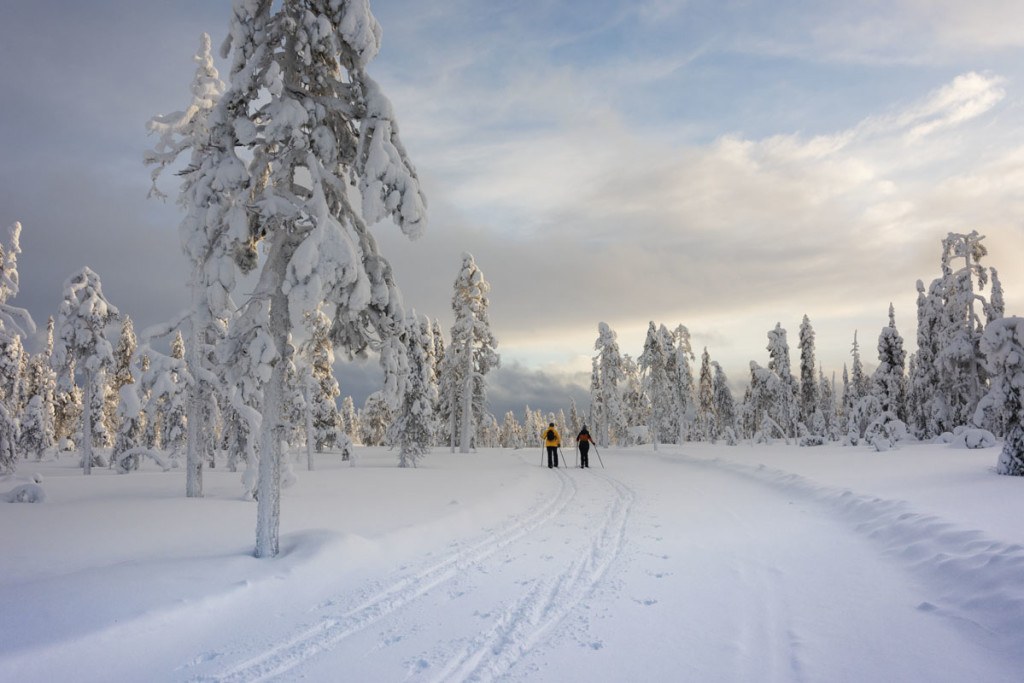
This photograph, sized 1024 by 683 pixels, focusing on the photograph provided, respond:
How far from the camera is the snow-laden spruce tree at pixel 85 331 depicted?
27.4 meters

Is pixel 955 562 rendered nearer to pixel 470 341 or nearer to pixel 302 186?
pixel 302 186

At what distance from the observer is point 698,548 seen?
29.8 feet

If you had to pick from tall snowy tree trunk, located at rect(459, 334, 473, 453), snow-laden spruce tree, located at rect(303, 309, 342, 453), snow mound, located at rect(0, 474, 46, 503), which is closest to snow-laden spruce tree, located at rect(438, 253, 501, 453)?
tall snowy tree trunk, located at rect(459, 334, 473, 453)

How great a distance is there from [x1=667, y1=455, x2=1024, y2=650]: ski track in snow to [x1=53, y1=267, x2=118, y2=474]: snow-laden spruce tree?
32485 millimetres

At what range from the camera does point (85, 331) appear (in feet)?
90.5

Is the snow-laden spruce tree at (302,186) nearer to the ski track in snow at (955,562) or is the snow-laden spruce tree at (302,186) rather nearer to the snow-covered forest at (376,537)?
the snow-covered forest at (376,537)

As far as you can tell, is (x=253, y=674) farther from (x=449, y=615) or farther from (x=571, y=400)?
(x=571, y=400)

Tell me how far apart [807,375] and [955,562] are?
197ft

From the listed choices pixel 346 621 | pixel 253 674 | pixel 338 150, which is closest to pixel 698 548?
pixel 346 621

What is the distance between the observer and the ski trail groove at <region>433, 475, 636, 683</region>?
4.97 meters

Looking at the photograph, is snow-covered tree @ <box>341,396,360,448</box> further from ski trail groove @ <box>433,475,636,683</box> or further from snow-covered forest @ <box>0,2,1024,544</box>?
ski trail groove @ <box>433,475,636,683</box>

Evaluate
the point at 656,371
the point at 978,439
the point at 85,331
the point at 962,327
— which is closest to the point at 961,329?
the point at 962,327

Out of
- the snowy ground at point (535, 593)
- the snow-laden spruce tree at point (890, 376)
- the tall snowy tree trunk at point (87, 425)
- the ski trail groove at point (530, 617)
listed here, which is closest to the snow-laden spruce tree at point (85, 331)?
the tall snowy tree trunk at point (87, 425)

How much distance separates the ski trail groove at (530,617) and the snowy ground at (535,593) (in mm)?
31
